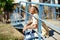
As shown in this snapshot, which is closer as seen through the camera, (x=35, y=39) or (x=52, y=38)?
(x=52, y=38)

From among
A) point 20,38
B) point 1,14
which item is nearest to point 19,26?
point 20,38

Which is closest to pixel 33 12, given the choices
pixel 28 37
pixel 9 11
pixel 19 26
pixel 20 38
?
pixel 28 37

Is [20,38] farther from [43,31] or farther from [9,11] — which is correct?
[9,11]

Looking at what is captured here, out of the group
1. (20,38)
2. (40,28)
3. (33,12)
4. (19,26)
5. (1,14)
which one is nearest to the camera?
(40,28)

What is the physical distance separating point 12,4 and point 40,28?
1352cm

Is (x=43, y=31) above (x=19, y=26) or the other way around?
above

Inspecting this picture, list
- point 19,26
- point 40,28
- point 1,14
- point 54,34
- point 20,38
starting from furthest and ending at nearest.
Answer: point 1,14
point 20,38
point 19,26
point 54,34
point 40,28

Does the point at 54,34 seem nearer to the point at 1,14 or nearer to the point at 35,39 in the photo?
the point at 35,39

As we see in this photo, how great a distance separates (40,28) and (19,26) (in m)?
4.42

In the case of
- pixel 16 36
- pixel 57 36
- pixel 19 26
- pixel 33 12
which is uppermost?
pixel 33 12

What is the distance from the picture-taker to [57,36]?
16.6 feet

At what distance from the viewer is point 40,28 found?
4.77 meters

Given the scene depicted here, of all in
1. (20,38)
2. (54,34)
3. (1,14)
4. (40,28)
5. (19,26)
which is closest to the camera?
(40,28)

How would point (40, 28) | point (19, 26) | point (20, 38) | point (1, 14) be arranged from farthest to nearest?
point (1, 14) → point (20, 38) → point (19, 26) → point (40, 28)
